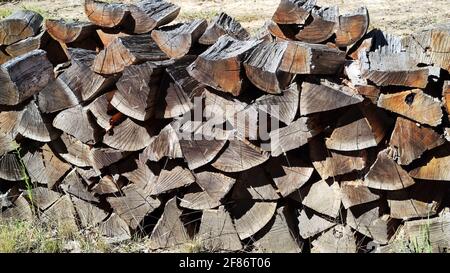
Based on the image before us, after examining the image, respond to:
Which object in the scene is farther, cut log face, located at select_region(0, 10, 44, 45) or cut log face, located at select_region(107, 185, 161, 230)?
cut log face, located at select_region(0, 10, 44, 45)

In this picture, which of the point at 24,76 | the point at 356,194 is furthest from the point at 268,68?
the point at 24,76

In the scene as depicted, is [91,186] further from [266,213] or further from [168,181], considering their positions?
[266,213]

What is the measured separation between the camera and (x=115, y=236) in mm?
3385

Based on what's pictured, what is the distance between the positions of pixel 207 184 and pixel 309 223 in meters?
0.58

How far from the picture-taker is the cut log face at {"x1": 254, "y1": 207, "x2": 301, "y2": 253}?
3.07 metres

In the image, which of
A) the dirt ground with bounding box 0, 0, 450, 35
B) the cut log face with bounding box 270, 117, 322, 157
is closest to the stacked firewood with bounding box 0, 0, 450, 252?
the cut log face with bounding box 270, 117, 322, 157

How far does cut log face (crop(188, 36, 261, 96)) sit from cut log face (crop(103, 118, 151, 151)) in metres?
0.46

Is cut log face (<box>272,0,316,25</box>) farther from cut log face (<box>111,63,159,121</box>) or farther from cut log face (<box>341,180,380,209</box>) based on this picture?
cut log face (<box>341,180,380,209</box>)

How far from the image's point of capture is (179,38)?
115 inches

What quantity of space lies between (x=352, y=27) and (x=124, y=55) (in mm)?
1110

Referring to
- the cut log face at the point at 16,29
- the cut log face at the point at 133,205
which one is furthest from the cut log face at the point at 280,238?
the cut log face at the point at 16,29

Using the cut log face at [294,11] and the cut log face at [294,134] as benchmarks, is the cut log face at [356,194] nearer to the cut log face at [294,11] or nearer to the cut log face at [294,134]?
the cut log face at [294,134]

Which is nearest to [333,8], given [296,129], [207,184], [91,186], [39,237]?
[296,129]
